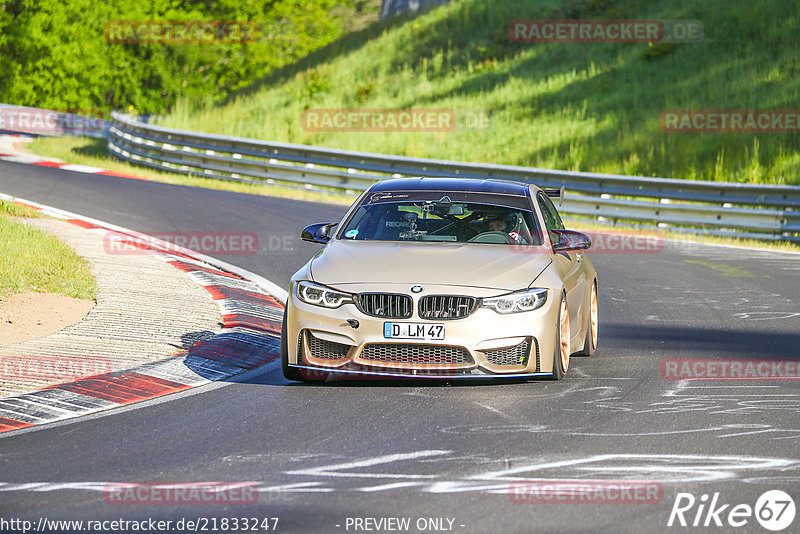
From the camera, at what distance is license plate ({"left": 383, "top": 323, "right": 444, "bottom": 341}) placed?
8.53m

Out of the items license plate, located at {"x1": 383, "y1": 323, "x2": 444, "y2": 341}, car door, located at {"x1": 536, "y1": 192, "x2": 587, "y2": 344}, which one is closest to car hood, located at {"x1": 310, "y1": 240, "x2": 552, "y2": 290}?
car door, located at {"x1": 536, "y1": 192, "x2": 587, "y2": 344}

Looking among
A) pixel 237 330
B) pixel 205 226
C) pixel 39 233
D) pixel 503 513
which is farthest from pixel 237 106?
pixel 503 513

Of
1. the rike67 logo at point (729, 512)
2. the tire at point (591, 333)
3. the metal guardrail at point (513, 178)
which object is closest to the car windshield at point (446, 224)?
the tire at point (591, 333)

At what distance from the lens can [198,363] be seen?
9.66 meters

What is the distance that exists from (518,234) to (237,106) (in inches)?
1222

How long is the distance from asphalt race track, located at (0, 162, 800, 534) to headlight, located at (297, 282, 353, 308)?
628 mm

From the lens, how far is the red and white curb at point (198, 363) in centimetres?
807

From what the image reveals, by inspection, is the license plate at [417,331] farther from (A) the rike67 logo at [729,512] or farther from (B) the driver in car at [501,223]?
(A) the rike67 logo at [729,512]

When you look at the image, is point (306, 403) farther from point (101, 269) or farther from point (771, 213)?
point (771, 213)

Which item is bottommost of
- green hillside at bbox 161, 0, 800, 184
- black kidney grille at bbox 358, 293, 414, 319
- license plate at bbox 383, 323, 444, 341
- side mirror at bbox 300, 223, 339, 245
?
license plate at bbox 383, 323, 444, 341

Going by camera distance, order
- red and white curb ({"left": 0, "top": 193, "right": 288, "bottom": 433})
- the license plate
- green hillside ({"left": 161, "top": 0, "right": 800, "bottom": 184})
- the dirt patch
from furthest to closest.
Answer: green hillside ({"left": 161, "top": 0, "right": 800, "bottom": 184})
the dirt patch
the license plate
red and white curb ({"left": 0, "top": 193, "right": 288, "bottom": 433})

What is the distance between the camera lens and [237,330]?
10938 mm

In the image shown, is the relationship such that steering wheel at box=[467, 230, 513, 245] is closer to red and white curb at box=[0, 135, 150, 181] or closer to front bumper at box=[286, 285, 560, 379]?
front bumper at box=[286, 285, 560, 379]

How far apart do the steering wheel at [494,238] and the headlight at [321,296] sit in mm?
1475
